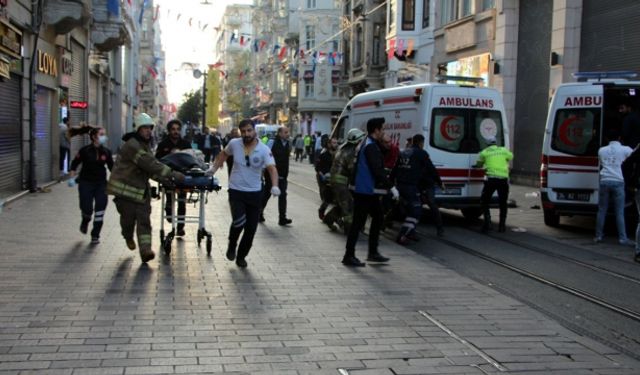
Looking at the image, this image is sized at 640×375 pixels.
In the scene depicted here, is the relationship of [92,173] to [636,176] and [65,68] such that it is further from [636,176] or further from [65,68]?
[65,68]

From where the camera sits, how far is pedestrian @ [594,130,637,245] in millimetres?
11234

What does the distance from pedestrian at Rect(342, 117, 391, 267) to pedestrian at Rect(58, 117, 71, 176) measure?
14.1 m

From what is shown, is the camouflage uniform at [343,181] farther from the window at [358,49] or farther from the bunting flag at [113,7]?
the window at [358,49]

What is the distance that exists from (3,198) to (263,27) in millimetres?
73716

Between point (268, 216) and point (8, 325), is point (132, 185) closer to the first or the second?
point (8, 325)

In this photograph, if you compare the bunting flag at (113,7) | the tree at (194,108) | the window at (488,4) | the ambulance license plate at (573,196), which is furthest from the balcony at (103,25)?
the tree at (194,108)

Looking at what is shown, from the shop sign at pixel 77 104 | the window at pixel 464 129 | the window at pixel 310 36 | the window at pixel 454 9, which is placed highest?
the window at pixel 310 36

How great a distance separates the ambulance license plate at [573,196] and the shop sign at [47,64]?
13.0m

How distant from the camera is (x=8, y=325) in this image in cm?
584

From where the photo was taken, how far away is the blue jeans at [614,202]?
11.2 metres

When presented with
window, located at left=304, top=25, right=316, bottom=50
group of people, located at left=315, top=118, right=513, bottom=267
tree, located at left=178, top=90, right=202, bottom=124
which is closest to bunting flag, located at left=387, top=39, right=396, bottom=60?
group of people, located at left=315, top=118, right=513, bottom=267

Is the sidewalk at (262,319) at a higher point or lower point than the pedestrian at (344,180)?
lower

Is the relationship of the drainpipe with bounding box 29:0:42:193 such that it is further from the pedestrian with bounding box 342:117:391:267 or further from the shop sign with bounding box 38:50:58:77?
the pedestrian with bounding box 342:117:391:267

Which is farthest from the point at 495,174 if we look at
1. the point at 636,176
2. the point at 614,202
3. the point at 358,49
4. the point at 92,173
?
the point at 358,49
